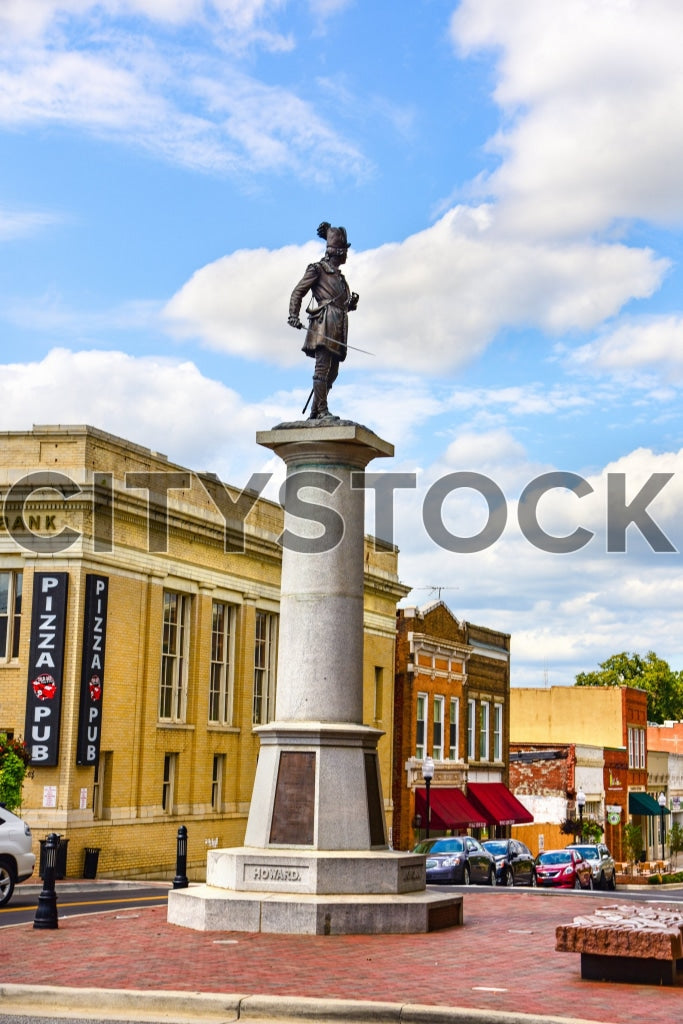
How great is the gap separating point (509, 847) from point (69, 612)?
13439mm

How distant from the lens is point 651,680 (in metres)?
107

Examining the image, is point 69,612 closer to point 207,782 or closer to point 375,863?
point 207,782

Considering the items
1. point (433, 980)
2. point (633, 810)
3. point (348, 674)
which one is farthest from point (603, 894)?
point (633, 810)

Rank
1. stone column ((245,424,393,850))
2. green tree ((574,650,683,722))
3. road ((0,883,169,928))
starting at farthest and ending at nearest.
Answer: green tree ((574,650,683,722)) → road ((0,883,169,928)) → stone column ((245,424,393,850))

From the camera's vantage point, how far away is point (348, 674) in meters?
17.7

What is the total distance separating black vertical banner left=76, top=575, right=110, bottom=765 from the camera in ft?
105

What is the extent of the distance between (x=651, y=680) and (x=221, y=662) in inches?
2857

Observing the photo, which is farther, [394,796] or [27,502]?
[394,796]

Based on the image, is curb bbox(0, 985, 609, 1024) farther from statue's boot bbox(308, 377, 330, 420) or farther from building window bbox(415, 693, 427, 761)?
building window bbox(415, 693, 427, 761)

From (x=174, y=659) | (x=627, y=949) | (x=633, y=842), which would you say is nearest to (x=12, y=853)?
(x=627, y=949)

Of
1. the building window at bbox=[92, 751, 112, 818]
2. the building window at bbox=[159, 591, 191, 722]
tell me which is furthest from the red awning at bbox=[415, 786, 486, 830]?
the building window at bbox=[92, 751, 112, 818]

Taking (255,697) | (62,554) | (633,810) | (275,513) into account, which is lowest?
(633,810)

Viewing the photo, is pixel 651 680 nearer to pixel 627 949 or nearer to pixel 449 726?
pixel 449 726

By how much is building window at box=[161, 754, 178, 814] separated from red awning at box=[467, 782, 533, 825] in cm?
2086
